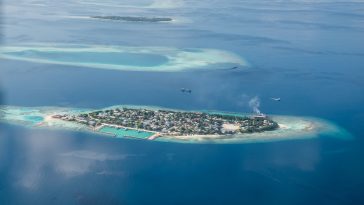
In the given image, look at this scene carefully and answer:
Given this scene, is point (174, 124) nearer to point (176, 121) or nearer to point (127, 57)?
point (176, 121)

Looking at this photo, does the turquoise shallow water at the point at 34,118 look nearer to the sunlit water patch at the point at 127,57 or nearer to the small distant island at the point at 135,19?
the sunlit water patch at the point at 127,57

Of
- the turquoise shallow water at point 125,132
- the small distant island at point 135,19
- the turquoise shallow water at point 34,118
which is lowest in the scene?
the turquoise shallow water at point 125,132

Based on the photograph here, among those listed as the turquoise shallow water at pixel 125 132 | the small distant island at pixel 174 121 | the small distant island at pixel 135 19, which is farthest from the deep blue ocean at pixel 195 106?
the small distant island at pixel 135 19

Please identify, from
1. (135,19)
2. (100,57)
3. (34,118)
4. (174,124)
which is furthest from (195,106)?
(135,19)

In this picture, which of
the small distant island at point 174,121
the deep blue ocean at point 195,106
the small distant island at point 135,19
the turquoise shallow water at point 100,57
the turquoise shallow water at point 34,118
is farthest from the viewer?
the small distant island at point 135,19

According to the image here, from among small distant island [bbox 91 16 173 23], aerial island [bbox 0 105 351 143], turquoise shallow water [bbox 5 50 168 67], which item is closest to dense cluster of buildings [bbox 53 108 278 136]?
aerial island [bbox 0 105 351 143]

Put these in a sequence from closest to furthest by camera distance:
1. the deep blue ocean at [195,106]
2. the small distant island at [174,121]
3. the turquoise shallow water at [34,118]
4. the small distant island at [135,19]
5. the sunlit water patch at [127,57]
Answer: the deep blue ocean at [195,106] → the small distant island at [174,121] → the turquoise shallow water at [34,118] → the sunlit water patch at [127,57] → the small distant island at [135,19]

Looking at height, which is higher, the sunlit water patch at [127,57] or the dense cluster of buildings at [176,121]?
the sunlit water patch at [127,57]

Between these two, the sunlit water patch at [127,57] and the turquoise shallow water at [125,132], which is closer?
the turquoise shallow water at [125,132]
